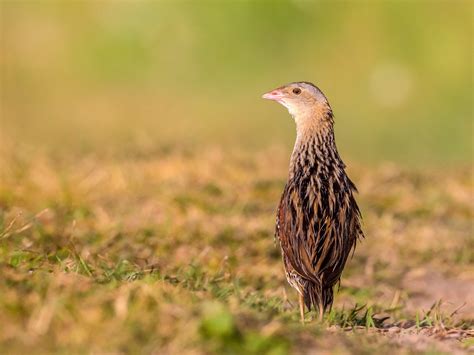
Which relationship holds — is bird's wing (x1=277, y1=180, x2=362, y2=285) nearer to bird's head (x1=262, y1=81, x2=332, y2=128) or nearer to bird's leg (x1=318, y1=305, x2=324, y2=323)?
bird's leg (x1=318, y1=305, x2=324, y2=323)

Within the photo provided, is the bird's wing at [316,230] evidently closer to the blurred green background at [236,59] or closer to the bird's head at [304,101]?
the bird's head at [304,101]

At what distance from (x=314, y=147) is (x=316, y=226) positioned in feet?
2.73

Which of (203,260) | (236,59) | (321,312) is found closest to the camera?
(321,312)

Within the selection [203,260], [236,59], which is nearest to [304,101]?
[203,260]

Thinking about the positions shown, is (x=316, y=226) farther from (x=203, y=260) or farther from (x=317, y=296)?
(x=203, y=260)

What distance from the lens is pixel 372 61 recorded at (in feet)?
60.8

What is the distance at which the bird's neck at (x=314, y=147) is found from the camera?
6.30m

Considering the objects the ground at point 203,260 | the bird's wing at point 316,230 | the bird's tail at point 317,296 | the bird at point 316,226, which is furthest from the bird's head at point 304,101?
the bird's tail at point 317,296

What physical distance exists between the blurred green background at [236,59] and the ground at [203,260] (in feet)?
17.5

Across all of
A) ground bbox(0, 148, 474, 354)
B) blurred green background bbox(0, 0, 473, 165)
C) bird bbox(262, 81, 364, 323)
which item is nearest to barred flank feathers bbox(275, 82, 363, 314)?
bird bbox(262, 81, 364, 323)

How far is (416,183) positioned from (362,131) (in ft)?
18.0

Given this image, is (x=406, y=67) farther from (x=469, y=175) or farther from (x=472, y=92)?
(x=469, y=175)

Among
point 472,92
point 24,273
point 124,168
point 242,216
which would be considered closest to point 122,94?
point 472,92

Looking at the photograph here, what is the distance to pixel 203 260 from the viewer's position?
7.80 m
